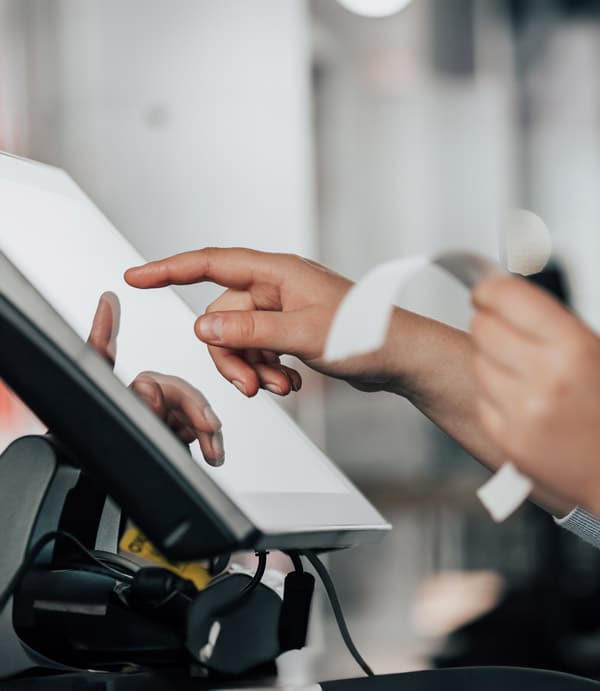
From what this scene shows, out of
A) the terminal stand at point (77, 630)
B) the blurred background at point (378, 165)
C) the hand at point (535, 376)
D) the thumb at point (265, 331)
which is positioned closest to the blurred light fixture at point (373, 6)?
the blurred background at point (378, 165)

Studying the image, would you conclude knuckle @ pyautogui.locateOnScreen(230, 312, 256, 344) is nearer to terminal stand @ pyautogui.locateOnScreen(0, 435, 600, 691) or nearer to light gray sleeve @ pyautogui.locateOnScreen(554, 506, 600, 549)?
terminal stand @ pyautogui.locateOnScreen(0, 435, 600, 691)

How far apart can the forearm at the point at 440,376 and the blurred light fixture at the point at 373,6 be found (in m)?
3.80

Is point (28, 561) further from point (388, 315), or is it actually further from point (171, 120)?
point (171, 120)

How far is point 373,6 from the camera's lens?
14.6 ft

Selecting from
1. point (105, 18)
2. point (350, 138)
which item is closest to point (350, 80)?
point (350, 138)

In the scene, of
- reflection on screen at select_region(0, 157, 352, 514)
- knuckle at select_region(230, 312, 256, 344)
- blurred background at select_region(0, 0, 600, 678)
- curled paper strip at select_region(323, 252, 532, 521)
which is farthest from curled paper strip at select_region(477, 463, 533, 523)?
blurred background at select_region(0, 0, 600, 678)

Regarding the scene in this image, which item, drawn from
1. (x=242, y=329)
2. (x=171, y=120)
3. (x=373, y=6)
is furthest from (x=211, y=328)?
(x=373, y=6)

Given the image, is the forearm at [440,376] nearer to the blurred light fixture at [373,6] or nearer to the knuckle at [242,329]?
the knuckle at [242,329]

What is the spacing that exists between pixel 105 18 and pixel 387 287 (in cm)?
287

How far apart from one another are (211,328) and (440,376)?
22 centimetres

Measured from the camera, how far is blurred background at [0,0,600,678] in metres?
3.08

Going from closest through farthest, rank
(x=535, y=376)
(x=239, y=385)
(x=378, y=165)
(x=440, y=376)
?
1. (x=535, y=376)
2. (x=239, y=385)
3. (x=440, y=376)
4. (x=378, y=165)

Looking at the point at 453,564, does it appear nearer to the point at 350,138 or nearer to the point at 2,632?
the point at 350,138

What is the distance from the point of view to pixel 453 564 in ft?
14.9
